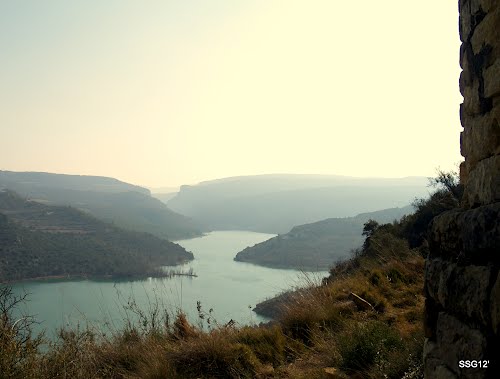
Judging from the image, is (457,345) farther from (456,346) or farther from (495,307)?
(495,307)

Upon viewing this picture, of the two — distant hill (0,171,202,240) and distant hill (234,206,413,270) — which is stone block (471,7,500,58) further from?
distant hill (0,171,202,240)

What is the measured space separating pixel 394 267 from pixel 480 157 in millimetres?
4619

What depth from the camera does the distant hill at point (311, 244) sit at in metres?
78.9

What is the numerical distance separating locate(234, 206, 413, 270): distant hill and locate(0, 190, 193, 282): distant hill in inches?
669

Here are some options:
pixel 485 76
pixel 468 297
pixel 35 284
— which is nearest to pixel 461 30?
pixel 485 76

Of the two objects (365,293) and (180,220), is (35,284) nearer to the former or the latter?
(365,293)

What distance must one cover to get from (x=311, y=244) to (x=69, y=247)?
159ft

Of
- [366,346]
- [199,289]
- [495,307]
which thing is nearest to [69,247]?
A: [199,289]

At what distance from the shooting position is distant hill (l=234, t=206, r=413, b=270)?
78.9 metres

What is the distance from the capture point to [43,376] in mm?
3465

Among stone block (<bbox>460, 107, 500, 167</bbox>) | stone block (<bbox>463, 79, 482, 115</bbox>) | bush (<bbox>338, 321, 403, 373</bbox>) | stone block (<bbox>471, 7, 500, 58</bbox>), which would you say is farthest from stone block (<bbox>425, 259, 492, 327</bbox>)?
bush (<bbox>338, 321, 403, 373</bbox>)

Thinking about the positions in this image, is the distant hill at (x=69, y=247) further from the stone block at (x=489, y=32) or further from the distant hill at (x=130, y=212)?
the stone block at (x=489, y=32)

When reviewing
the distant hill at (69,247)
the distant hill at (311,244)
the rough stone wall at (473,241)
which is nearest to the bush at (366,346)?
the rough stone wall at (473,241)

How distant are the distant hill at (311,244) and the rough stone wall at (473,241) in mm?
70780
